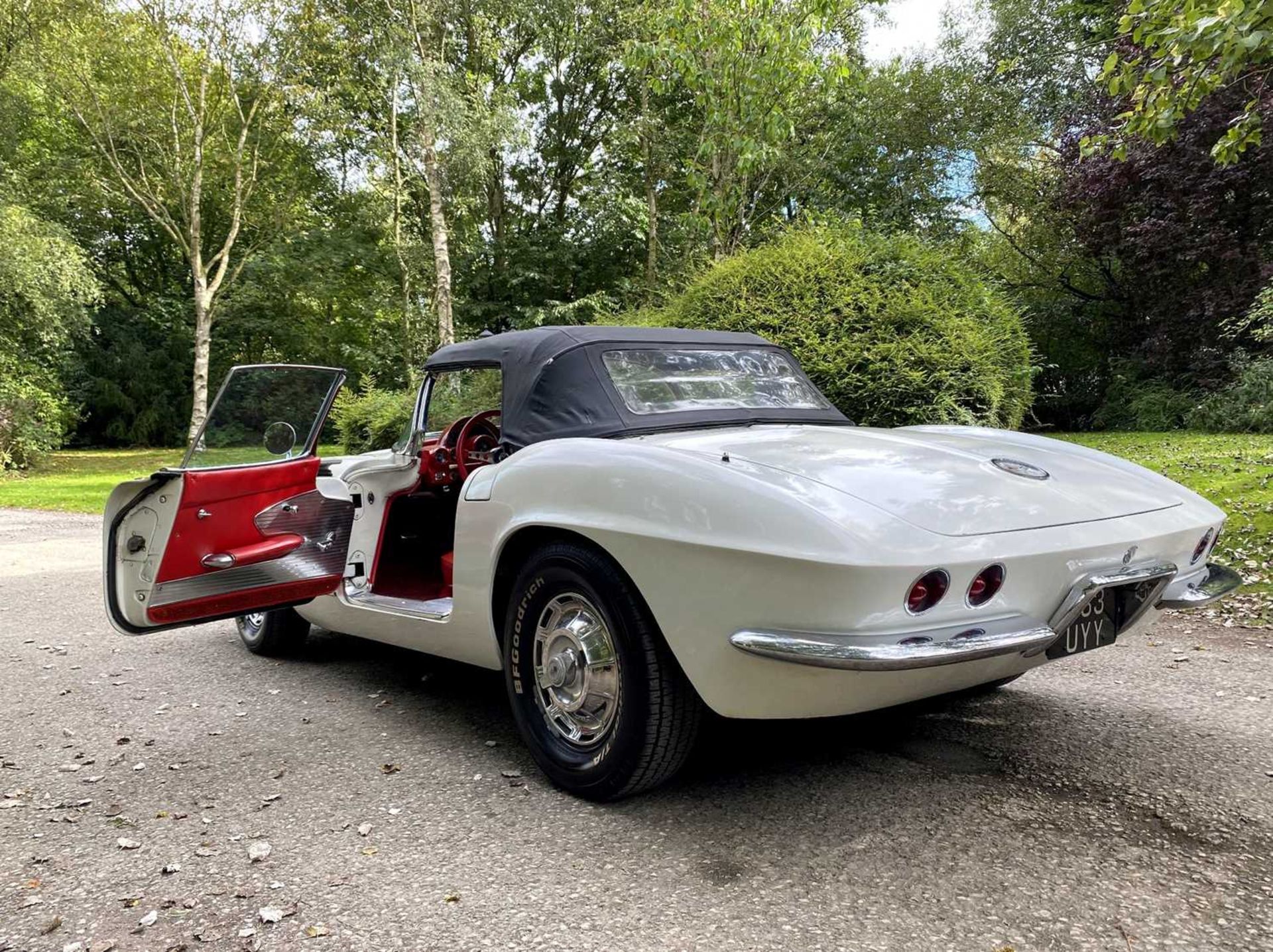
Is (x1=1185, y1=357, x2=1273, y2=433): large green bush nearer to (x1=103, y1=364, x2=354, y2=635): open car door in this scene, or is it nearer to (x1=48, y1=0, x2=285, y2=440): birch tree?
(x1=103, y1=364, x2=354, y2=635): open car door

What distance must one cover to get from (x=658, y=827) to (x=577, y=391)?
158cm

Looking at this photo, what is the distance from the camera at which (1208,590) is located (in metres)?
2.92

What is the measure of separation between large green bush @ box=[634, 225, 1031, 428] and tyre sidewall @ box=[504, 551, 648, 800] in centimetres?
571

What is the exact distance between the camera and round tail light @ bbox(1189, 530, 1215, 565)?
2.86 metres

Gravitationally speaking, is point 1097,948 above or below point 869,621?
below

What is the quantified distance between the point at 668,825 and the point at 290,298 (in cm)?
2507

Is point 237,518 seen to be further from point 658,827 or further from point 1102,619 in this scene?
point 1102,619

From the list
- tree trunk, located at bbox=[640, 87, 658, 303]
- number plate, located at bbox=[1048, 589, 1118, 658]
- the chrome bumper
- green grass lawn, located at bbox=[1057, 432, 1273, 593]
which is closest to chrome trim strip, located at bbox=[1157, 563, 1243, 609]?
number plate, located at bbox=[1048, 589, 1118, 658]

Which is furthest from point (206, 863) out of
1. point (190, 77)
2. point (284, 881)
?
point (190, 77)

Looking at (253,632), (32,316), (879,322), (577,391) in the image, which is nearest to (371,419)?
(879,322)

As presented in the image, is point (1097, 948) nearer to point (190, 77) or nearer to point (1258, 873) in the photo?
point (1258, 873)

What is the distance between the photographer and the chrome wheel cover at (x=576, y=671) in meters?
2.71

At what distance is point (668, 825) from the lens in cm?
261

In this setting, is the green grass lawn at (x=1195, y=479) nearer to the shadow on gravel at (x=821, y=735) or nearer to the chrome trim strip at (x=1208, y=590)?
the chrome trim strip at (x=1208, y=590)
